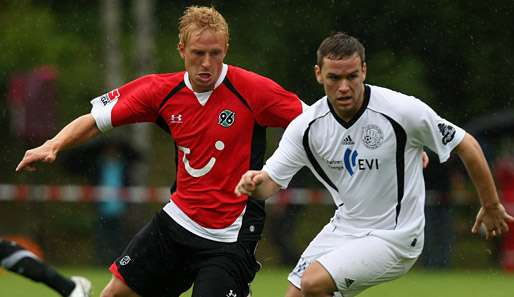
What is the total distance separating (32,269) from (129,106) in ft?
3.47

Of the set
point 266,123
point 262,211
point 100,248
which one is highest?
point 266,123

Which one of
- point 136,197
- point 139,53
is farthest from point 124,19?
point 136,197

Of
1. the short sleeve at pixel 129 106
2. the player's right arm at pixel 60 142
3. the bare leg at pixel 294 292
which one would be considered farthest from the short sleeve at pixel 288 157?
the player's right arm at pixel 60 142

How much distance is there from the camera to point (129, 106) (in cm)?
664

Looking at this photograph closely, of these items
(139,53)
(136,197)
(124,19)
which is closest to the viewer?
(136,197)

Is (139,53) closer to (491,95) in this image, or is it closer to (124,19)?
(124,19)

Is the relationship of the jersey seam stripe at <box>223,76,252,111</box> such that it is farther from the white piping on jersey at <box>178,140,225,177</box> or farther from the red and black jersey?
the white piping on jersey at <box>178,140,225,177</box>

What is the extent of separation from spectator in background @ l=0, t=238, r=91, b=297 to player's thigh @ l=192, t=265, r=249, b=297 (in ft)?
1.85

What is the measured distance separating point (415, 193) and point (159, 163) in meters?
12.1

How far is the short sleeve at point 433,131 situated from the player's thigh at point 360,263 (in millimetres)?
509

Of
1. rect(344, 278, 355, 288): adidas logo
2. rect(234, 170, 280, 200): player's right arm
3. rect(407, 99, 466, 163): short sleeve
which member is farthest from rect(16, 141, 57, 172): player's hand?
rect(407, 99, 466, 163): short sleeve

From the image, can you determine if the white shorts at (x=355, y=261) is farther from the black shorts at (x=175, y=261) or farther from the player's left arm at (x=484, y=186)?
the player's left arm at (x=484, y=186)

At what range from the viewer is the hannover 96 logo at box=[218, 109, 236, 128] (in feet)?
21.2

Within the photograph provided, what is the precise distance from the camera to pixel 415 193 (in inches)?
240
